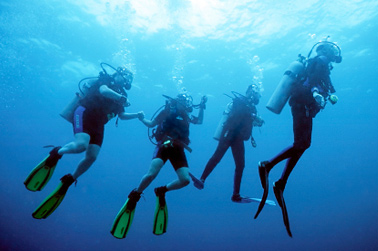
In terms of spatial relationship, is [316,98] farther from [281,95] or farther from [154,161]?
[154,161]

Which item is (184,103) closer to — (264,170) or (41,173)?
(264,170)

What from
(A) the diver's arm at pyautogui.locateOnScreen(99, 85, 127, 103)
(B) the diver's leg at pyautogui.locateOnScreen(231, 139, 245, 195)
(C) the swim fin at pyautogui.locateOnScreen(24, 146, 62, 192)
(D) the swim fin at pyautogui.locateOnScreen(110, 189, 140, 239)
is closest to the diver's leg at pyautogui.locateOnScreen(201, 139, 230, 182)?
(B) the diver's leg at pyautogui.locateOnScreen(231, 139, 245, 195)

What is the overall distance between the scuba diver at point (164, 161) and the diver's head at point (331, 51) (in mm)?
3447

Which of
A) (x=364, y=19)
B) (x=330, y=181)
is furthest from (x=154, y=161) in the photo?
(x=330, y=181)

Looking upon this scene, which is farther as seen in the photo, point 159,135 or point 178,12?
point 178,12

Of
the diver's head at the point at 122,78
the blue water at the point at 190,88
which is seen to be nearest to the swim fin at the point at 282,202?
the diver's head at the point at 122,78

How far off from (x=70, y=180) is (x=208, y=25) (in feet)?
52.6

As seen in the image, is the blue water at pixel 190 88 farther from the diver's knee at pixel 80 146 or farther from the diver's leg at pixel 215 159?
the diver's knee at pixel 80 146

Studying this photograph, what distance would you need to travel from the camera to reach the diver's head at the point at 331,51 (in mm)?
4968

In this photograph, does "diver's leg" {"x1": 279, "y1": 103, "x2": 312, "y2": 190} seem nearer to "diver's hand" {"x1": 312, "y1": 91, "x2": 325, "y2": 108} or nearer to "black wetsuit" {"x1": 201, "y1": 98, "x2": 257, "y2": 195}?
"diver's hand" {"x1": 312, "y1": 91, "x2": 325, "y2": 108}

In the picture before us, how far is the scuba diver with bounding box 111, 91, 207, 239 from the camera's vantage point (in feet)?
17.8

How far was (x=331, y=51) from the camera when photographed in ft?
16.4

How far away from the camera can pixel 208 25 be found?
1795 centimetres

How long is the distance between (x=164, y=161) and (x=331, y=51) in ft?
15.0
